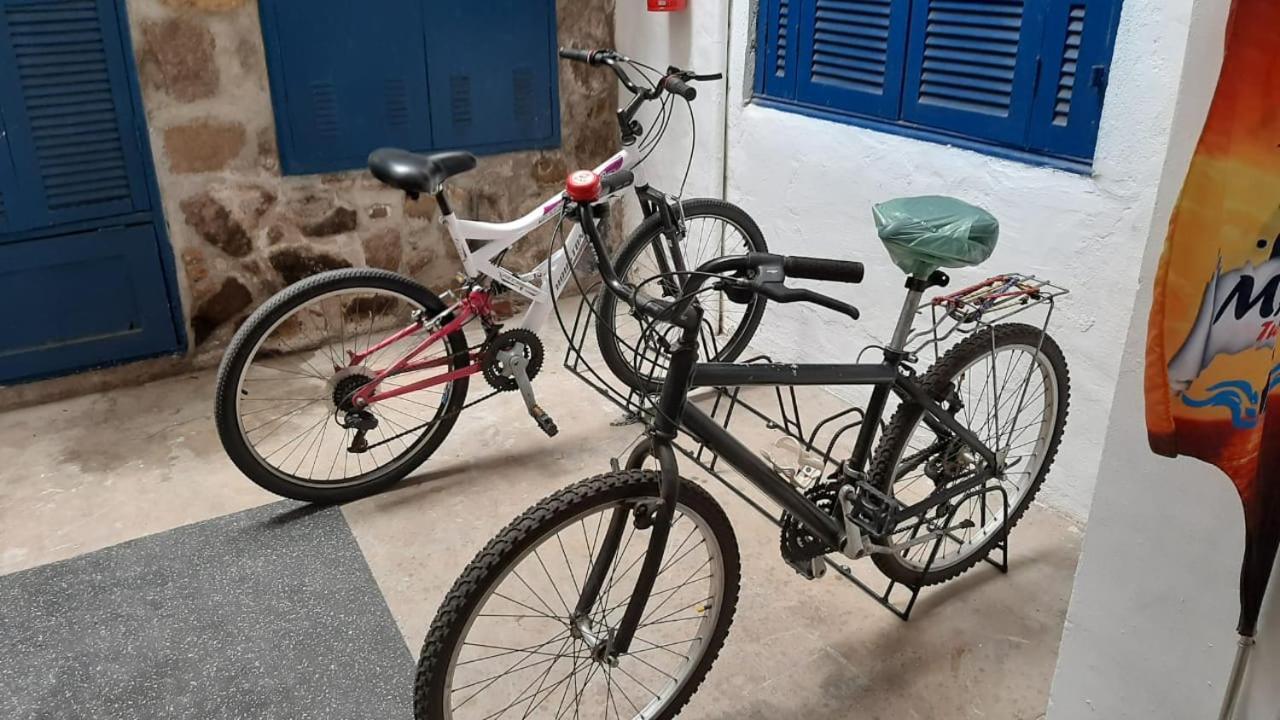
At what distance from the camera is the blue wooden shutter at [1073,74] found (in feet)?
7.16

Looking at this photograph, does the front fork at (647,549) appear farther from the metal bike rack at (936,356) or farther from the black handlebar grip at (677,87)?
the black handlebar grip at (677,87)

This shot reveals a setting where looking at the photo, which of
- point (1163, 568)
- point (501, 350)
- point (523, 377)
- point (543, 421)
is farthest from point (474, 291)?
point (1163, 568)

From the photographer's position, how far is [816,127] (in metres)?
2.97

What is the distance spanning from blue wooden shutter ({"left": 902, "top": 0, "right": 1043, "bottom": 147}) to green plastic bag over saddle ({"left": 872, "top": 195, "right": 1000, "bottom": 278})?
2.31ft

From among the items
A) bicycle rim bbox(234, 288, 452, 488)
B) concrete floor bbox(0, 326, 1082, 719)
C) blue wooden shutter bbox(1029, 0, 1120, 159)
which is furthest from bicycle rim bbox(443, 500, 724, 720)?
blue wooden shutter bbox(1029, 0, 1120, 159)

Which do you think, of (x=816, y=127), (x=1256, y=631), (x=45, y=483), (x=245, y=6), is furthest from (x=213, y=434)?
(x=1256, y=631)

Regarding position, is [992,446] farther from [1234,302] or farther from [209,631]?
[209,631]

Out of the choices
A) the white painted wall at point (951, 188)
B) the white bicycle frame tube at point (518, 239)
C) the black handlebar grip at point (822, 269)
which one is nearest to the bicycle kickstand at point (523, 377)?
the white bicycle frame tube at point (518, 239)

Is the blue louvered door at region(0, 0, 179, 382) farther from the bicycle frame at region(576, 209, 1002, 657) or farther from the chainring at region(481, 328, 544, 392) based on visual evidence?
the bicycle frame at region(576, 209, 1002, 657)

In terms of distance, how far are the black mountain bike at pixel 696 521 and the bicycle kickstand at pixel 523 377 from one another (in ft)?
1.34

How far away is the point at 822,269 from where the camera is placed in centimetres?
157

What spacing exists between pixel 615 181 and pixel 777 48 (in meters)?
0.99

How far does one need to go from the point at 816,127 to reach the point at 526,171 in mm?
1318

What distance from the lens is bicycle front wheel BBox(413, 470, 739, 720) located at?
1.56 m
